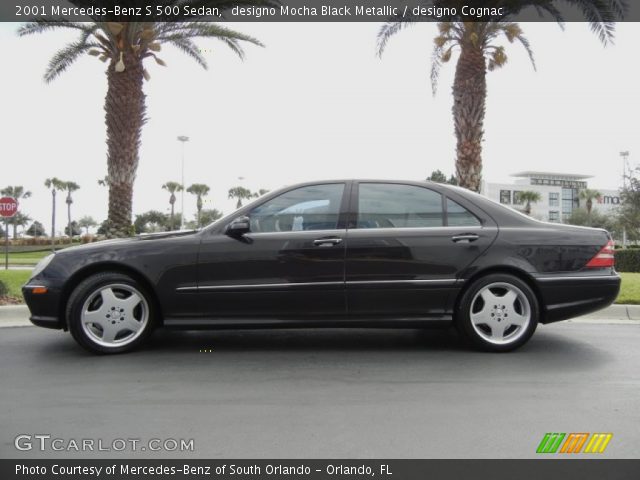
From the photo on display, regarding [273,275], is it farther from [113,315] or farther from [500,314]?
[500,314]

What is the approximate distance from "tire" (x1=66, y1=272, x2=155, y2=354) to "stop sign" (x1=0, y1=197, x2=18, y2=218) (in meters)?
13.7

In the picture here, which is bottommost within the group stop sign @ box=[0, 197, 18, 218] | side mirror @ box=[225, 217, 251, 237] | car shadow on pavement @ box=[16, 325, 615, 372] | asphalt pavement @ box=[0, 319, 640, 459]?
asphalt pavement @ box=[0, 319, 640, 459]

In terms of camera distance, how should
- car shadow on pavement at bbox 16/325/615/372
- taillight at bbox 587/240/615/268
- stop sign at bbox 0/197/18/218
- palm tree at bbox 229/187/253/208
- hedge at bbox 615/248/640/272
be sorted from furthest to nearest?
palm tree at bbox 229/187/253/208 < hedge at bbox 615/248/640/272 < stop sign at bbox 0/197/18/218 < taillight at bbox 587/240/615/268 < car shadow on pavement at bbox 16/325/615/372

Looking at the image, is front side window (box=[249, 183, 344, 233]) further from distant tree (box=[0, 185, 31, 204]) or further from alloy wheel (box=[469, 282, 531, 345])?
distant tree (box=[0, 185, 31, 204])

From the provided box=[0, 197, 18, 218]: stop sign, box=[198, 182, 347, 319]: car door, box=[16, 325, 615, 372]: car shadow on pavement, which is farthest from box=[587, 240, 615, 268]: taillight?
box=[0, 197, 18, 218]: stop sign

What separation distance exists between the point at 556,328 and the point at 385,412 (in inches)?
131

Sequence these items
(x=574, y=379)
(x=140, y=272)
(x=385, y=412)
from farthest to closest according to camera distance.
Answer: (x=140, y=272) → (x=574, y=379) → (x=385, y=412)

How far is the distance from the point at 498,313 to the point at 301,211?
1.85 m

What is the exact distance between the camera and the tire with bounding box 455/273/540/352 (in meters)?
4.60

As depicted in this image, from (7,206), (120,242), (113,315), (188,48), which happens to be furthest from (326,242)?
(7,206)
